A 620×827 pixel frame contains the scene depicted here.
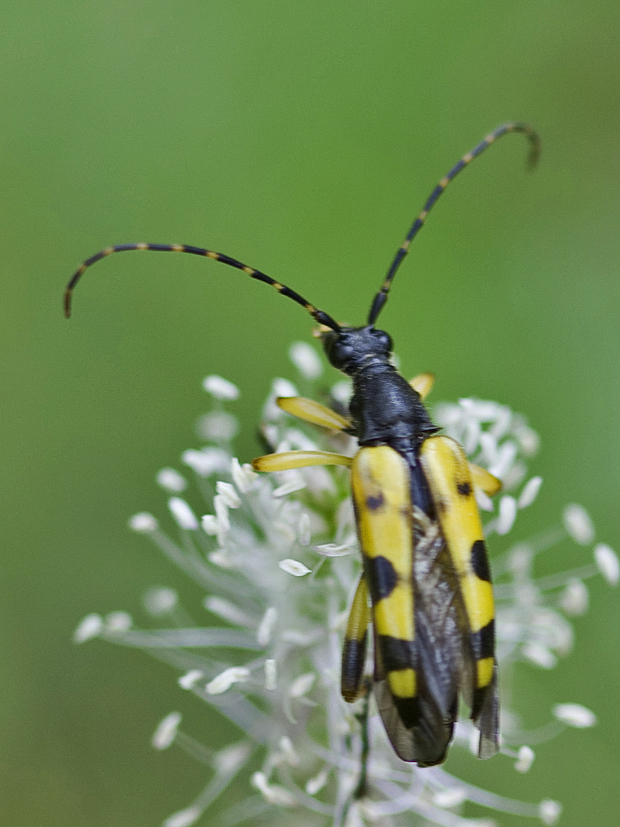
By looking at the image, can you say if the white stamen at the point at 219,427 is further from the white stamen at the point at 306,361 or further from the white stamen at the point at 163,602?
the white stamen at the point at 163,602

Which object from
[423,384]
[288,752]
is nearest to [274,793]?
[288,752]

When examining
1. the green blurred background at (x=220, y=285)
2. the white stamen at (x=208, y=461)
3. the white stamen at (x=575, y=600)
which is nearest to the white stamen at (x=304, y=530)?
the white stamen at (x=208, y=461)

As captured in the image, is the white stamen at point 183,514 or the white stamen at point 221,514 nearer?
the white stamen at point 221,514

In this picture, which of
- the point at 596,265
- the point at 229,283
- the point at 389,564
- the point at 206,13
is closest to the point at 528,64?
the point at 596,265

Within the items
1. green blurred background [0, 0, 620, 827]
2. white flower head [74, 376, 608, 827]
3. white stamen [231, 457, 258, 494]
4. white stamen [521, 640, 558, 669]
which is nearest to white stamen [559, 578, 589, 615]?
white flower head [74, 376, 608, 827]

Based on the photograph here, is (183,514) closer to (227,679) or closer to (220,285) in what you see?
(227,679)

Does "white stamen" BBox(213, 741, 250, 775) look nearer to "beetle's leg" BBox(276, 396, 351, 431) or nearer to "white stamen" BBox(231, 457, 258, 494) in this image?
"white stamen" BBox(231, 457, 258, 494)
